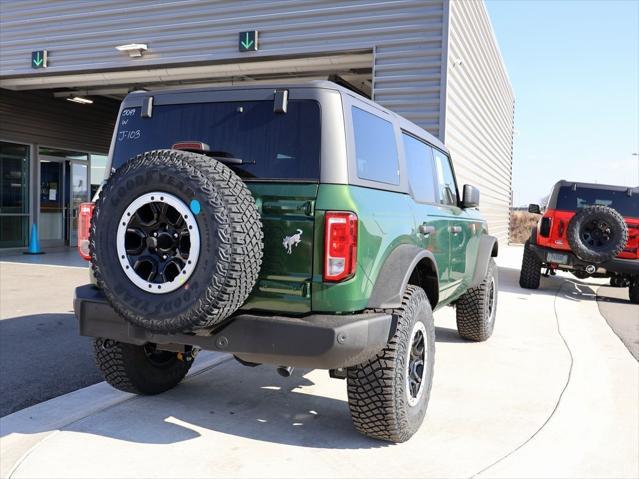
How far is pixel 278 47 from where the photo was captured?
9.98 metres

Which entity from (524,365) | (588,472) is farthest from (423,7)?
(588,472)

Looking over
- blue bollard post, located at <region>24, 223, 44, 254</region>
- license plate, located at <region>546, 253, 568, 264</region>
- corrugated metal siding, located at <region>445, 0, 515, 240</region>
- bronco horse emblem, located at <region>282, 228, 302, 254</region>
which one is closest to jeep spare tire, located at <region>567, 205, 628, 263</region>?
license plate, located at <region>546, 253, 568, 264</region>

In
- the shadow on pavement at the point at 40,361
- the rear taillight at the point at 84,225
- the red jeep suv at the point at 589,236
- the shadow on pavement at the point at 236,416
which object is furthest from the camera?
the red jeep suv at the point at 589,236

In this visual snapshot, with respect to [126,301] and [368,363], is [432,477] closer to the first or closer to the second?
[368,363]

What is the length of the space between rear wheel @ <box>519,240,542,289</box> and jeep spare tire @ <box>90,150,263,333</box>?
8.34 m

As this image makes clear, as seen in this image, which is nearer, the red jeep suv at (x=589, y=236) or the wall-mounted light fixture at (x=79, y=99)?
the red jeep suv at (x=589, y=236)

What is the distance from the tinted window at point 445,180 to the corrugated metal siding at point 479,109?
4305 mm

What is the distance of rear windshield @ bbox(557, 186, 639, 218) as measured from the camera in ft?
31.0

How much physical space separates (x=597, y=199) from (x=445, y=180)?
590 cm

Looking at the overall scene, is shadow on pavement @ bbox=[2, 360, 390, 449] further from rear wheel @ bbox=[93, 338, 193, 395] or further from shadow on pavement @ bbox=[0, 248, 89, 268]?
shadow on pavement @ bbox=[0, 248, 89, 268]

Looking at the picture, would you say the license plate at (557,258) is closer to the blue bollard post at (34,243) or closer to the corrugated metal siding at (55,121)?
the blue bollard post at (34,243)

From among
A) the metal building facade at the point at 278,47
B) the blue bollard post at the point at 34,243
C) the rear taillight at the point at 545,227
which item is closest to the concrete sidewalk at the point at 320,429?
the rear taillight at the point at 545,227

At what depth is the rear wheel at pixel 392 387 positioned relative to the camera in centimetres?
310

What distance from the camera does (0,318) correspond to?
6504mm
